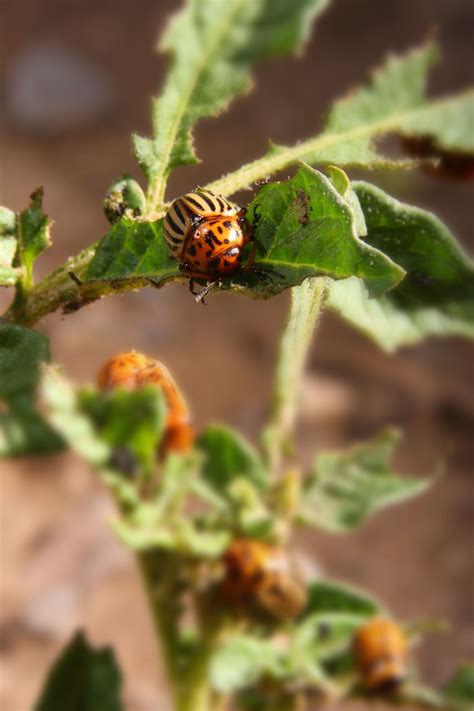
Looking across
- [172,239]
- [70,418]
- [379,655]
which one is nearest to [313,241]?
[172,239]

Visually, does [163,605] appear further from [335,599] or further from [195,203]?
[195,203]

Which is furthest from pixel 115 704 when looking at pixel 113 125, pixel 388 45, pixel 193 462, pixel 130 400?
pixel 388 45

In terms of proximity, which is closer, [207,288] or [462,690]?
[207,288]

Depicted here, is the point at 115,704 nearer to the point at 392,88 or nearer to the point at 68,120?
the point at 392,88

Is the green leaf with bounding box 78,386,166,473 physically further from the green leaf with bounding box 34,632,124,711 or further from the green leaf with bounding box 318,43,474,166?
the green leaf with bounding box 34,632,124,711

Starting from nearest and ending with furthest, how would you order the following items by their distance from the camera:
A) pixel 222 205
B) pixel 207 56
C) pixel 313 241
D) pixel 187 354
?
pixel 313 241, pixel 222 205, pixel 207 56, pixel 187 354
